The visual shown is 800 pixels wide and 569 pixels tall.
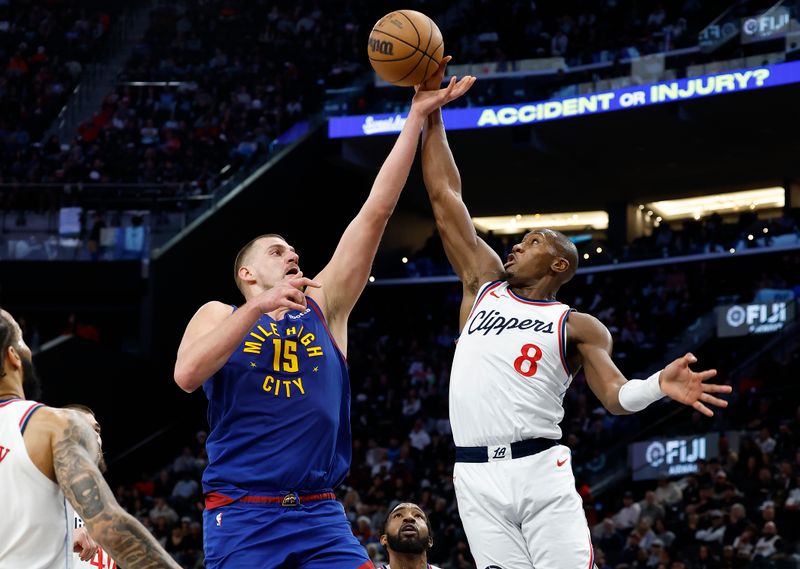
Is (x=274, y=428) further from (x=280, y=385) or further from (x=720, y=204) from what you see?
(x=720, y=204)

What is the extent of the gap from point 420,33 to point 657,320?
17087mm

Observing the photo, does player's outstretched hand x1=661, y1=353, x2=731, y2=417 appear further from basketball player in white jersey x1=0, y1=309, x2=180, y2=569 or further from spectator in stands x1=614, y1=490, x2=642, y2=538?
spectator in stands x1=614, y1=490, x2=642, y2=538

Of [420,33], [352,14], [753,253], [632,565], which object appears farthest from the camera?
[352,14]

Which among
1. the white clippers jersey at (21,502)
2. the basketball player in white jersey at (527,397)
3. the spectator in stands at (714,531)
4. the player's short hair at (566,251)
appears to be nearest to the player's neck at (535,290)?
the basketball player in white jersey at (527,397)

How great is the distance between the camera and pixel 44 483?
3701mm

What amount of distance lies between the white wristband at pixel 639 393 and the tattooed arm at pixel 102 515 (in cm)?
274

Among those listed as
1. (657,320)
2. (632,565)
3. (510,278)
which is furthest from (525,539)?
(657,320)

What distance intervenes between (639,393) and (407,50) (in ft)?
7.17

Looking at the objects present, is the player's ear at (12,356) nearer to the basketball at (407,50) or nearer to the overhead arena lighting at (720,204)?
the basketball at (407,50)

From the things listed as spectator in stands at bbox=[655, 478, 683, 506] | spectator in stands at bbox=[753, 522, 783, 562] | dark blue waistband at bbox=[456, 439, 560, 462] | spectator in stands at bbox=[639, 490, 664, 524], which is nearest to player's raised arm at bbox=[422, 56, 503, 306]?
dark blue waistband at bbox=[456, 439, 560, 462]

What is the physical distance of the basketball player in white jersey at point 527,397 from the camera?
5758 mm

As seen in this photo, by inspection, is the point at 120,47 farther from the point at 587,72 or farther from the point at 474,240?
the point at 474,240

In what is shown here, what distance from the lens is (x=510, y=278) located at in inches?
256

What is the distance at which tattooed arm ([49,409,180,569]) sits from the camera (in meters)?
3.51
